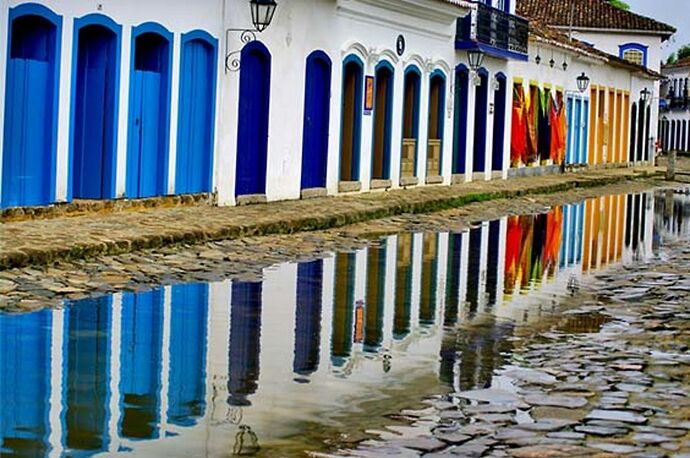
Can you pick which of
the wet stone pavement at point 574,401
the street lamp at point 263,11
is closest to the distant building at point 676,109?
the street lamp at point 263,11

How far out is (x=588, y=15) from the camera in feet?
214

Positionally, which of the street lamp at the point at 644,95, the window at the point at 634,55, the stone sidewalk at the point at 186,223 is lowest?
the stone sidewalk at the point at 186,223

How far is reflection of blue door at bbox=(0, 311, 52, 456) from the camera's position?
692 centimetres

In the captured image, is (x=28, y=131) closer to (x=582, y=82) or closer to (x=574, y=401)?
(x=574, y=401)

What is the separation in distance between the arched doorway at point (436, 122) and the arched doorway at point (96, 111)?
14199mm

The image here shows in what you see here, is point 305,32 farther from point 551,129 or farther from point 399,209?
point 551,129

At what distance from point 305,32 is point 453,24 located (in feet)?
30.1

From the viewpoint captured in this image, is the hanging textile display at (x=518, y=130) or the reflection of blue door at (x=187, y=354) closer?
the reflection of blue door at (x=187, y=354)

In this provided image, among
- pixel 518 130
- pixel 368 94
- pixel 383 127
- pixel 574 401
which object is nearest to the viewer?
pixel 574 401

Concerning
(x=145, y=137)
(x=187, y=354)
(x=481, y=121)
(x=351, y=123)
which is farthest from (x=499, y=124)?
(x=187, y=354)

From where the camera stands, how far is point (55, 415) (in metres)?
7.49

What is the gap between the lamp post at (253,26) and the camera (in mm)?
21188

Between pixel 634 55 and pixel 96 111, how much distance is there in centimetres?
5109

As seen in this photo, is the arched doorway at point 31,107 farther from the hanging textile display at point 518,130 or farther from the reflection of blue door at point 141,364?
the hanging textile display at point 518,130
